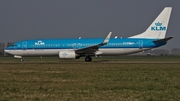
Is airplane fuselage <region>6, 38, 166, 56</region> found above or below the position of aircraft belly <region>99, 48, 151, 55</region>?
above

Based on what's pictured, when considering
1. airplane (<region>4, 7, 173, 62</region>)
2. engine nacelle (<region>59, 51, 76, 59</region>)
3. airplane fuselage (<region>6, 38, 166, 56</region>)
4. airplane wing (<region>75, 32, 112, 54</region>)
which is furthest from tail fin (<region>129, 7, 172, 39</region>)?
engine nacelle (<region>59, 51, 76, 59</region>)

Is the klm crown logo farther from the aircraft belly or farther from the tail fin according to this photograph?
the aircraft belly

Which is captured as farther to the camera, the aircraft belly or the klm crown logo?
the klm crown logo

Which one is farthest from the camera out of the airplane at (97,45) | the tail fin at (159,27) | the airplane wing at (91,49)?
the tail fin at (159,27)

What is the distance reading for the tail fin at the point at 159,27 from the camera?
137 feet

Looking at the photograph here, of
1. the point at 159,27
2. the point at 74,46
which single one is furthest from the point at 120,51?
the point at 159,27

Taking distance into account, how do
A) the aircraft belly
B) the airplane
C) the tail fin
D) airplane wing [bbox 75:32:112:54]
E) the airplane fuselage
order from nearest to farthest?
airplane wing [bbox 75:32:112:54] < the airplane < the airplane fuselage < the aircraft belly < the tail fin

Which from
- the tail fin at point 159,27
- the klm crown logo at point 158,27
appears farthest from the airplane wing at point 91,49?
the klm crown logo at point 158,27

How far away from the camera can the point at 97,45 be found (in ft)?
128

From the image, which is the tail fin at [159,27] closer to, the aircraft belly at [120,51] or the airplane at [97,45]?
the airplane at [97,45]

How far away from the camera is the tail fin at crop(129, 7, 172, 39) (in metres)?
41.9

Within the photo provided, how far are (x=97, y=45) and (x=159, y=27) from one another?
9.18 m

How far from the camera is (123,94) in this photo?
11414 mm

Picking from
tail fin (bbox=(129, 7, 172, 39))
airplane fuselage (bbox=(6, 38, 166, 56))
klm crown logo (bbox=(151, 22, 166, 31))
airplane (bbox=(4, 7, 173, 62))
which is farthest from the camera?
klm crown logo (bbox=(151, 22, 166, 31))
